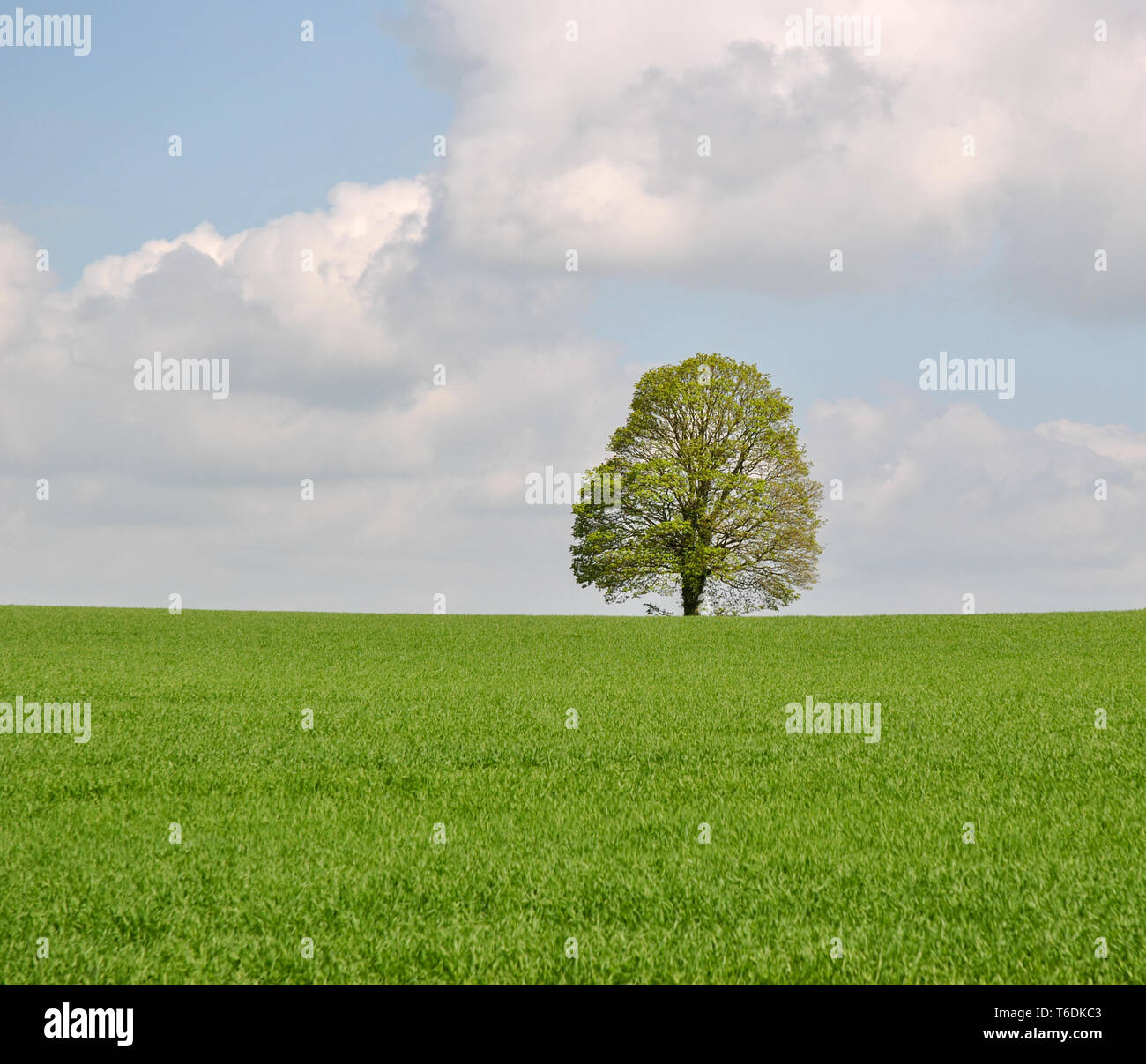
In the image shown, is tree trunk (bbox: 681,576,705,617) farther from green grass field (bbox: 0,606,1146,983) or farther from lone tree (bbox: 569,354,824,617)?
green grass field (bbox: 0,606,1146,983)

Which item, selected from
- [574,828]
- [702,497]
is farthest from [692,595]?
[574,828]

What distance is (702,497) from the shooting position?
48375mm

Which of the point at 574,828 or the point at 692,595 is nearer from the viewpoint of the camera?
the point at 574,828

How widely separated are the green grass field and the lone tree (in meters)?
21.6

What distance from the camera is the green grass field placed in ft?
26.0

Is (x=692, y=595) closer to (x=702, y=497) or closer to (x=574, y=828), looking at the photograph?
(x=702, y=497)

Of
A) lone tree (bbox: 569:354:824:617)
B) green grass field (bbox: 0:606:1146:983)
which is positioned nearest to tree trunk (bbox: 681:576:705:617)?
lone tree (bbox: 569:354:824:617)

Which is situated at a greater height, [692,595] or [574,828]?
[692,595]

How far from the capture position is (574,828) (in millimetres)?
11703

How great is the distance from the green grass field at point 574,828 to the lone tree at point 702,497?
71.0ft

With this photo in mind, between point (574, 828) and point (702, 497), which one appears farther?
point (702, 497)

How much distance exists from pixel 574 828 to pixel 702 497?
123ft
